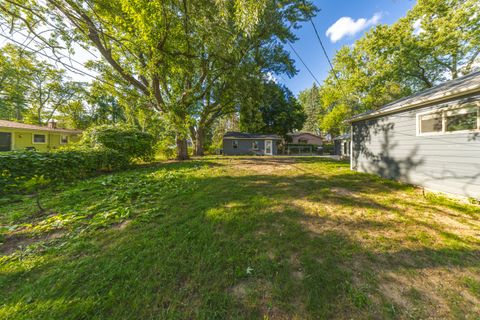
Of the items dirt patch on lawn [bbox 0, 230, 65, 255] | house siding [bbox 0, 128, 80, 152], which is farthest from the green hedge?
house siding [bbox 0, 128, 80, 152]

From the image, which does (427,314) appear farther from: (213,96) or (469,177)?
(213,96)

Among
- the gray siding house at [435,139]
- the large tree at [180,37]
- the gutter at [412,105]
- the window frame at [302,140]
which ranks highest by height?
the large tree at [180,37]

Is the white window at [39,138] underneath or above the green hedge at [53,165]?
above

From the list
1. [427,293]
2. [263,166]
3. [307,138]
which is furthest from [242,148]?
[427,293]

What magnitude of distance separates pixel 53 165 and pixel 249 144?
17.1m

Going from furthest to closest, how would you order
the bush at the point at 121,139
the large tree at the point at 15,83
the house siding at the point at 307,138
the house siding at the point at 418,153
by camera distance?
the house siding at the point at 307,138
the large tree at the point at 15,83
the bush at the point at 121,139
the house siding at the point at 418,153

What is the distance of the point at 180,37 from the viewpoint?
26.2 feet

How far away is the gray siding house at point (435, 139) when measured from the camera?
396 cm

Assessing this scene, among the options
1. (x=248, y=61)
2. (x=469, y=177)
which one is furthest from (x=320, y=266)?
(x=248, y=61)

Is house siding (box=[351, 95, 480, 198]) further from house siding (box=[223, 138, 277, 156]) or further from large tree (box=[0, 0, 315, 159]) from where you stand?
house siding (box=[223, 138, 277, 156])

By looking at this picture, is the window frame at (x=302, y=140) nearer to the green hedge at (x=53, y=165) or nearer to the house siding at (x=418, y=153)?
the house siding at (x=418, y=153)

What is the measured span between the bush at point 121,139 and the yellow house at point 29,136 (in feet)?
29.1

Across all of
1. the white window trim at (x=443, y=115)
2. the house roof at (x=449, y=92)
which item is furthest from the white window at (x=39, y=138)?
the white window trim at (x=443, y=115)

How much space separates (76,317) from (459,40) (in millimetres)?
22693
